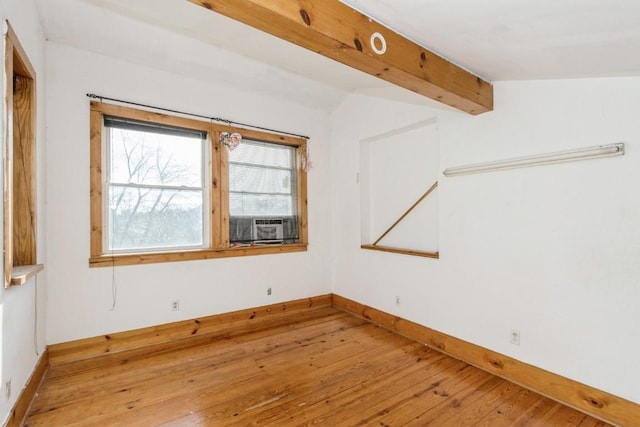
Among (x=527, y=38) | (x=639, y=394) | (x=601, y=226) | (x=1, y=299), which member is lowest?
(x=639, y=394)

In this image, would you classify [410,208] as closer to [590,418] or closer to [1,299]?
[590,418]

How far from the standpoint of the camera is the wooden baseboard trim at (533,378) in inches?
76.4

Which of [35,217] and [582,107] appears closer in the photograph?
[582,107]

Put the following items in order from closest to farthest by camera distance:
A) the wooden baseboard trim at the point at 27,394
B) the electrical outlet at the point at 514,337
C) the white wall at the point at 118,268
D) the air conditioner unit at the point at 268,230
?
the wooden baseboard trim at the point at 27,394 → the electrical outlet at the point at 514,337 → the white wall at the point at 118,268 → the air conditioner unit at the point at 268,230

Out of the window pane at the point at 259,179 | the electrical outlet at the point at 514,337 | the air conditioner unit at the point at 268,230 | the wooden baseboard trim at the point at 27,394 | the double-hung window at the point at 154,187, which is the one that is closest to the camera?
the wooden baseboard trim at the point at 27,394

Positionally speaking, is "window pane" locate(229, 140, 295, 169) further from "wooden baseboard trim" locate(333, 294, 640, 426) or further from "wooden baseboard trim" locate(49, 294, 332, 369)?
"wooden baseboard trim" locate(333, 294, 640, 426)

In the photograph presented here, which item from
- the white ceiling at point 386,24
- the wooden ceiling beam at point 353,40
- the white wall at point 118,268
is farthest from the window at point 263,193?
the wooden ceiling beam at point 353,40

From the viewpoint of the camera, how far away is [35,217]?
226 cm

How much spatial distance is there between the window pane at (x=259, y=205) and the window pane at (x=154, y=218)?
1.29 ft

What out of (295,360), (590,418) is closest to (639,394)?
(590,418)

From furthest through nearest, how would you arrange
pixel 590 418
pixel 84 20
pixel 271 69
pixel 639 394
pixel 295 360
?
pixel 271 69
pixel 295 360
pixel 84 20
pixel 590 418
pixel 639 394

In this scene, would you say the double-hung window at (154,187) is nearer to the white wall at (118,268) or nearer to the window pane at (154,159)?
the window pane at (154,159)

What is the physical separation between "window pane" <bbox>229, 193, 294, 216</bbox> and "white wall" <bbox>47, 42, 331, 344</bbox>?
56 centimetres

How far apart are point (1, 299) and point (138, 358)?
1.54 meters
